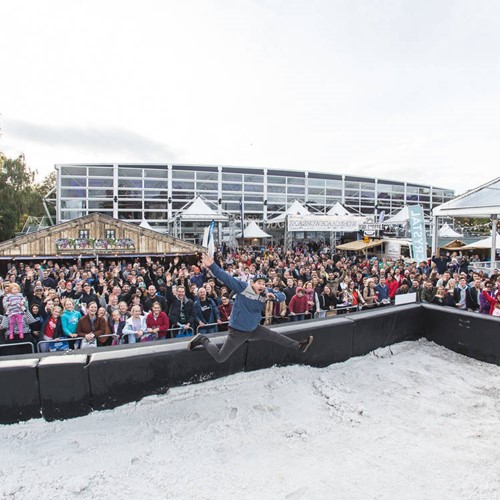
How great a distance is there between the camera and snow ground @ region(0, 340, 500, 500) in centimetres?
255

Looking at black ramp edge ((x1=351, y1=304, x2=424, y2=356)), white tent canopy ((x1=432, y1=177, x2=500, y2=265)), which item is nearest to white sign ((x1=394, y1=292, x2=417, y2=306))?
black ramp edge ((x1=351, y1=304, x2=424, y2=356))

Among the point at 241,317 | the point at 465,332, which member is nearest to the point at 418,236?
the point at 465,332

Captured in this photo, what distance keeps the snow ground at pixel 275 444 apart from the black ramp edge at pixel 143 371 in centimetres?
11

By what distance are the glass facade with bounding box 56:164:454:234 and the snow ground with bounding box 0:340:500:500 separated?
36.4 metres

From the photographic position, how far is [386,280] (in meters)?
9.77

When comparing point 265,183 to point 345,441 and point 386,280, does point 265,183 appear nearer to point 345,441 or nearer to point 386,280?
point 386,280

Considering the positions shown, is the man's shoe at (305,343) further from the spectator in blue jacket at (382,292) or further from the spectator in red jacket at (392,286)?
the spectator in red jacket at (392,286)

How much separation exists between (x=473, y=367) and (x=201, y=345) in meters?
4.20

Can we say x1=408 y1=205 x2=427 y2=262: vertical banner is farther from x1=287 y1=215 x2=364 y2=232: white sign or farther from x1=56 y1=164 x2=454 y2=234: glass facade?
x1=56 y1=164 x2=454 y2=234: glass facade

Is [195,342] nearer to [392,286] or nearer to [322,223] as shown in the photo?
[392,286]

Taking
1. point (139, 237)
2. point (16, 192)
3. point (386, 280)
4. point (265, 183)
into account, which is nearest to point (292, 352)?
point (386, 280)

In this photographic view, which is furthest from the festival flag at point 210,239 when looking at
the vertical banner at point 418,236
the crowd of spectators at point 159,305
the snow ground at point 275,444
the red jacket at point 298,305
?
the vertical banner at point 418,236

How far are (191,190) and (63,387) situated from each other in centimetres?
4457

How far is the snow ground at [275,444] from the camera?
255 cm
